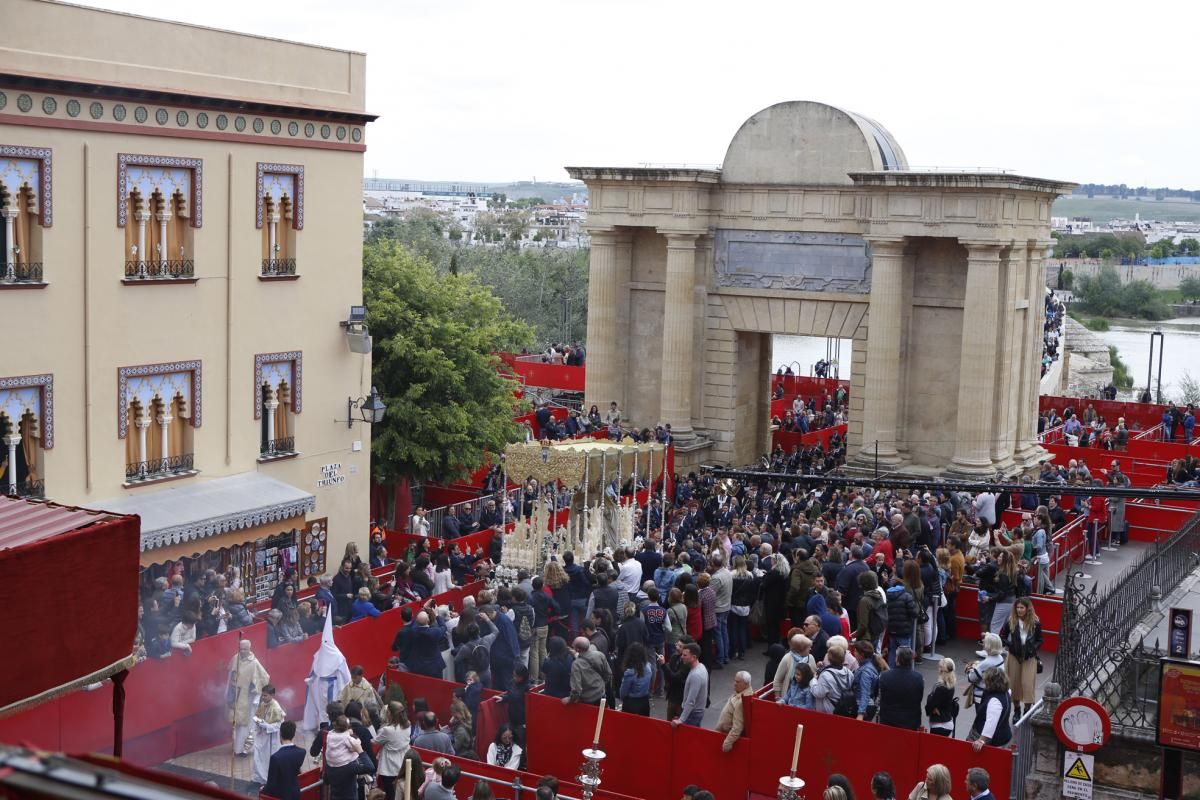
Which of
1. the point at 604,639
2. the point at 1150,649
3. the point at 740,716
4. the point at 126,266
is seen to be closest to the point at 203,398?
the point at 126,266

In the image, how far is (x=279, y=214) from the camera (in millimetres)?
24172

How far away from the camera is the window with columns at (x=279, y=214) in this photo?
2378 cm

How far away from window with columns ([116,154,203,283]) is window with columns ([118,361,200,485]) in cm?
145

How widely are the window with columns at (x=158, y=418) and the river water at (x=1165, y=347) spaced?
231ft

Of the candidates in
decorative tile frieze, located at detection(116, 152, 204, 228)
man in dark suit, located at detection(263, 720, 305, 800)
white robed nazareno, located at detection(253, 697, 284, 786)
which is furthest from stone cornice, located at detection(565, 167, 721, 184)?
man in dark suit, located at detection(263, 720, 305, 800)

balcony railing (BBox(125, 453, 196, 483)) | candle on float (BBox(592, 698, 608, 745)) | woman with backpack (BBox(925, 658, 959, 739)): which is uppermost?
balcony railing (BBox(125, 453, 196, 483))

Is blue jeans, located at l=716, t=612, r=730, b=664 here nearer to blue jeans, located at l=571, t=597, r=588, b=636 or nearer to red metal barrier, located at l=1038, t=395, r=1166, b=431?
blue jeans, located at l=571, t=597, r=588, b=636

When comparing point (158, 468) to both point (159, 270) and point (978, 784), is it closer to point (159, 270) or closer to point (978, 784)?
point (159, 270)

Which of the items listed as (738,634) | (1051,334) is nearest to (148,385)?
(738,634)

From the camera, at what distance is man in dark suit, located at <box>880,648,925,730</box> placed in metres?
14.4

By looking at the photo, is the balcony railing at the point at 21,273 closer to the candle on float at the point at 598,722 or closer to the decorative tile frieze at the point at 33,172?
the decorative tile frieze at the point at 33,172

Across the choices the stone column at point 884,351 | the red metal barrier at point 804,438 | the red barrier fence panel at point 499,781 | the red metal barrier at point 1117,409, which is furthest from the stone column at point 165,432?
the red metal barrier at point 1117,409

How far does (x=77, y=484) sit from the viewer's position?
21000mm

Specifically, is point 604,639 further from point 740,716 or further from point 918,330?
point 918,330
